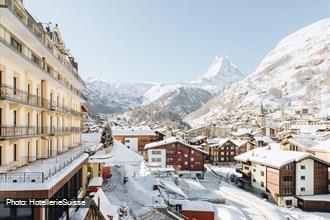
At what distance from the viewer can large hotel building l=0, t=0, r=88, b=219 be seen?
11.3m

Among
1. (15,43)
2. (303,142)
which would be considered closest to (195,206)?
(15,43)

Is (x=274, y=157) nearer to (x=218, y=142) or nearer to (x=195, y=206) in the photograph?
(x=195, y=206)

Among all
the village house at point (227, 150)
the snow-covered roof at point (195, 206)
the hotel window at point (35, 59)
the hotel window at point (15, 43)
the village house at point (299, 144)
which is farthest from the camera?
the village house at point (227, 150)

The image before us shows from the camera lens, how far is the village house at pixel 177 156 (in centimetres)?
5947

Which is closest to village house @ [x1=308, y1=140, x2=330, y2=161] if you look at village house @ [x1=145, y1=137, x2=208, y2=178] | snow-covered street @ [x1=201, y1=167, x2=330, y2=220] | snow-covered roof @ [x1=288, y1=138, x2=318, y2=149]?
snow-covered roof @ [x1=288, y1=138, x2=318, y2=149]

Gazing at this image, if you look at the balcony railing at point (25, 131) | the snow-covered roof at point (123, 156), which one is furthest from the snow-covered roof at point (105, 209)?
the snow-covered roof at point (123, 156)

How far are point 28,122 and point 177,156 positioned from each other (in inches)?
1712

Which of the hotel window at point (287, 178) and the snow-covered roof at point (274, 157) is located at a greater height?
the snow-covered roof at point (274, 157)

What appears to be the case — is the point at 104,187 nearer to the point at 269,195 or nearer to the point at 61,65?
the point at 61,65

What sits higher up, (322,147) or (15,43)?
(15,43)

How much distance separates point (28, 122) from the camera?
61.3ft

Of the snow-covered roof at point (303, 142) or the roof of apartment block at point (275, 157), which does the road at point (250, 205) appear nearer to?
the roof of apartment block at point (275, 157)

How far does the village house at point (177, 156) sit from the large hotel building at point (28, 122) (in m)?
34.5

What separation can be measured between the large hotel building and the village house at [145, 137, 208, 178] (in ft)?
113
